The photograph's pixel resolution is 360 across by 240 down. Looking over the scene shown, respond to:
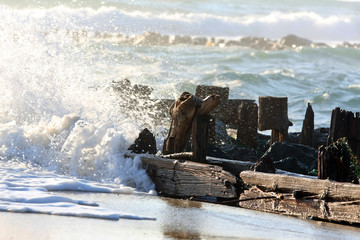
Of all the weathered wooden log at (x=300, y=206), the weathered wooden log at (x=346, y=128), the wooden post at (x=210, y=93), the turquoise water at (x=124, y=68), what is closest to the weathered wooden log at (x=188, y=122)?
the turquoise water at (x=124, y=68)

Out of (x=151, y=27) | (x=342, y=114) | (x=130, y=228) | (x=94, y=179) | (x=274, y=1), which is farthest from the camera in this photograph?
(x=274, y=1)

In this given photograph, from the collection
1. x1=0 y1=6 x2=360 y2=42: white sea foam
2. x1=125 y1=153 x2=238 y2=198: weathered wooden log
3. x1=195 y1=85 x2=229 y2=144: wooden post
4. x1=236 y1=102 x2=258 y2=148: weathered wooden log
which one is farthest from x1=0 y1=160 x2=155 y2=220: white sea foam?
x1=0 y1=6 x2=360 y2=42: white sea foam

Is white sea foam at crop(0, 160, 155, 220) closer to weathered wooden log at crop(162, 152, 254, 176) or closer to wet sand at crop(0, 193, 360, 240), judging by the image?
wet sand at crop(0, 193, 360, 240)

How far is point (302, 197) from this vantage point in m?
6.96

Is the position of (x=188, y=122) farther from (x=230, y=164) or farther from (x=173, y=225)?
(x=173, y=225)

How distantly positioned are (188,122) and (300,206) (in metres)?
2.02

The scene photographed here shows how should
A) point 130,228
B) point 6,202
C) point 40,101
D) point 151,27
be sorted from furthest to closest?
point 151,27, point 40,101, point 6,202, point 130,228

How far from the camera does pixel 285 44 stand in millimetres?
56906

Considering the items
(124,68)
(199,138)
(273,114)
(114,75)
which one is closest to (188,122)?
(199,138)

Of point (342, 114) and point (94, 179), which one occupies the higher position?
point (342, 114)

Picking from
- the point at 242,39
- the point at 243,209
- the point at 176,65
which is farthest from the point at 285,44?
the point at 243,209

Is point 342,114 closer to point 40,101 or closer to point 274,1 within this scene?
point 40,101

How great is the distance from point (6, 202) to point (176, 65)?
27.9 meters

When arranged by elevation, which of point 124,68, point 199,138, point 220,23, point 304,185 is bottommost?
point 304,185
